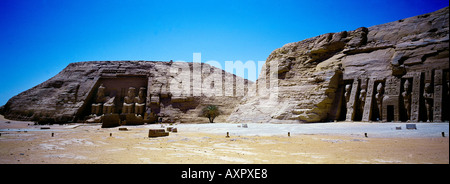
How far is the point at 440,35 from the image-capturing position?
1482cm

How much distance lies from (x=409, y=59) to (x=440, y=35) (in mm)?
2138

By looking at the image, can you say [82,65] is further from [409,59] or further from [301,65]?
[409,59]

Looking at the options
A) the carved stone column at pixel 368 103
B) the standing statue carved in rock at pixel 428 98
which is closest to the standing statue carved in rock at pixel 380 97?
the carved stone column at pixel 368 103

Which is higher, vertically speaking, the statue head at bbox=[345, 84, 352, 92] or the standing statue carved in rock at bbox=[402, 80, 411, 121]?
the statue head at bbox=[345, 84, 352, 92]

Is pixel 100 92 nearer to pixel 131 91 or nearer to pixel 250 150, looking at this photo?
pixel 131 91

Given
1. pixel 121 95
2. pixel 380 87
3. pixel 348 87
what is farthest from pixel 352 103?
pixel 121 95

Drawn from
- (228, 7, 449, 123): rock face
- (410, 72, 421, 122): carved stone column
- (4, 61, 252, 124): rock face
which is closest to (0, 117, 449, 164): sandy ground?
(410, 72, 421, 122): carved stone column

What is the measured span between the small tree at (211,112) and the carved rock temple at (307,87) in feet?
2.66

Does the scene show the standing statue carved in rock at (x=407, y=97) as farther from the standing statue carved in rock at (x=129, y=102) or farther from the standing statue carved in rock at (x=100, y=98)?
the standing statue carved in rock at (x=100, y=98)

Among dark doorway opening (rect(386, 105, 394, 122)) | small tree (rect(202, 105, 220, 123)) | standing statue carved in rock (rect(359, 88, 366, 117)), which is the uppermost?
standing statue carved in rock (rect(359, 88, 366, 117))

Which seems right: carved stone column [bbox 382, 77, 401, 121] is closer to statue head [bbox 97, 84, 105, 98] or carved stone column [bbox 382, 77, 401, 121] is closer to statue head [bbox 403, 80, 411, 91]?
statue head [bbox 403, 80, 411, 91]

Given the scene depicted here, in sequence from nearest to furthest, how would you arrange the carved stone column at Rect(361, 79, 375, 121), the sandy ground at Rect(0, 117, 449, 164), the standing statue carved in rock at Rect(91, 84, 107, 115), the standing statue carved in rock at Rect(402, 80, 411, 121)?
1. the sandy ground at Rect(0, 117, 449, 164)
2. the standing statue carved in rock at Rect(402, 80, 411, 121)
3. the carved stone column at Rect(361, 79, 375, 121)
4. the standing statue carved in rock at Rect(91, 84, 107, 115)

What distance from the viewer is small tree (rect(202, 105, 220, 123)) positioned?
28.7 meters

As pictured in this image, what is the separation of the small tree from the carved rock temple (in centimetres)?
81
